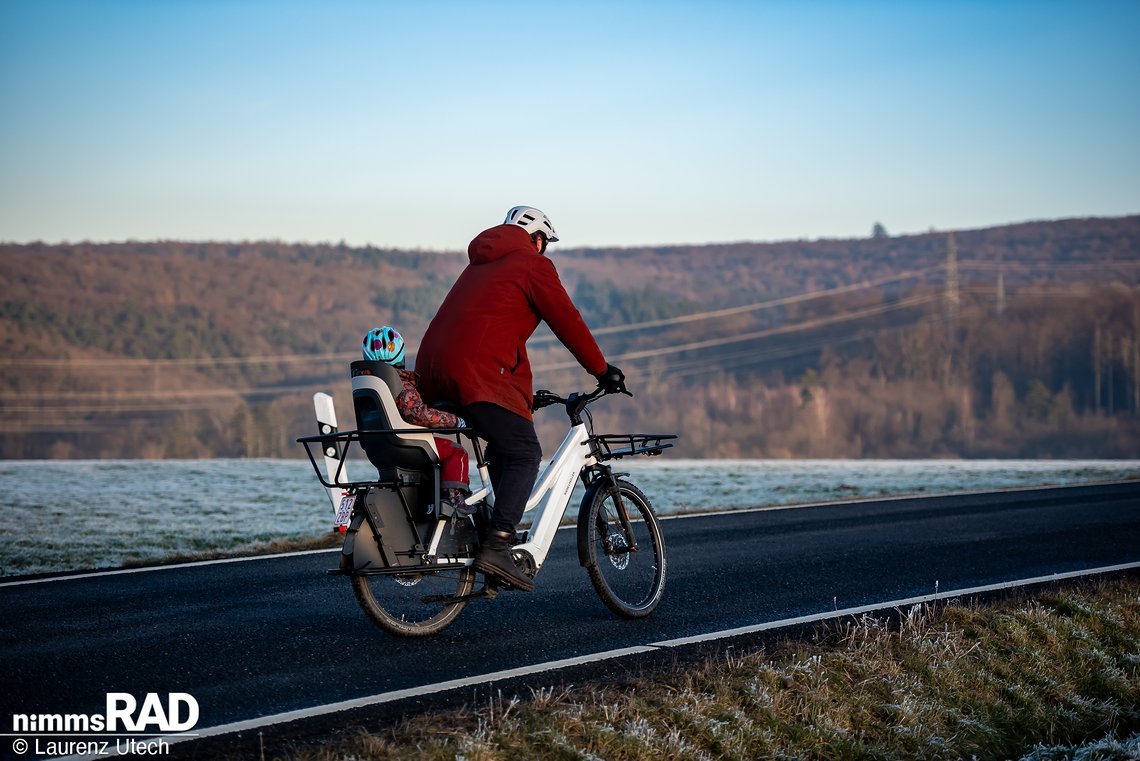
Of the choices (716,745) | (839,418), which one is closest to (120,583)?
(716,745)

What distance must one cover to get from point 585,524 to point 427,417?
4.12 ft

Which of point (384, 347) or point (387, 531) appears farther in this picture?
point (384, 347)

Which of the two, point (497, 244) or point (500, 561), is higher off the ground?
point (497, 244)

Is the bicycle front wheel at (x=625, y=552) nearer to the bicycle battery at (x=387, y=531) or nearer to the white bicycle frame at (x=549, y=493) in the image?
the white bicycle frame at (x=549, y=493)

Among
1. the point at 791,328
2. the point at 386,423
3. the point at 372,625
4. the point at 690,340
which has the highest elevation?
the point at 386,423

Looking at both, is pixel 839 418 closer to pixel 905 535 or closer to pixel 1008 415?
pixel 1008 415

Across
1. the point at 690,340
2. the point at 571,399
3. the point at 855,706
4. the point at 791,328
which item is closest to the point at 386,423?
the point at 571,399

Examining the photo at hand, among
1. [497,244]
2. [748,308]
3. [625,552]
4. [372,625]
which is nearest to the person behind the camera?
[497,244]

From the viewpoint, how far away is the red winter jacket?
650 centimetres

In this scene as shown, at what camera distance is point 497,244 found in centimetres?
672

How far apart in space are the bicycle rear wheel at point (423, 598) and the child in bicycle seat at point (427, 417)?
41 centimetres

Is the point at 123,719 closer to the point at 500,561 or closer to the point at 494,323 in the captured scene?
the point at 500,561

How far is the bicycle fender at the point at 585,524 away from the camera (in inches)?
274

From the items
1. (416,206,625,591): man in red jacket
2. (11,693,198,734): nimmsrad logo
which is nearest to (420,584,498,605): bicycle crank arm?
(416,206,625,591): man in red jacket
